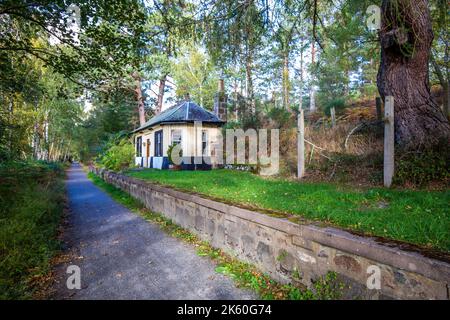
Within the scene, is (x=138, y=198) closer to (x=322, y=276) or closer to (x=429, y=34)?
(x=322, y=276)

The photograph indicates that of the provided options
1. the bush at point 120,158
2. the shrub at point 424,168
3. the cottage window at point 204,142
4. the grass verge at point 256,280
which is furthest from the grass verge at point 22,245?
the bush at point 120,158

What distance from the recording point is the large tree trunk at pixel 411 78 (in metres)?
5.15

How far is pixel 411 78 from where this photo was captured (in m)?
5.62

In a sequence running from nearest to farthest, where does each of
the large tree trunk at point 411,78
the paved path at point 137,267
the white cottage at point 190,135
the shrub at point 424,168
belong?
the paved path at point 137,267, the shrub at point 424,168, the large tree trunk at point 411,78, the white cottage at point 190,135

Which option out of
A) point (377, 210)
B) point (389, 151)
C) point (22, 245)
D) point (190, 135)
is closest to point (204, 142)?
point (190, 135)

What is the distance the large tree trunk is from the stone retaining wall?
4241 mm

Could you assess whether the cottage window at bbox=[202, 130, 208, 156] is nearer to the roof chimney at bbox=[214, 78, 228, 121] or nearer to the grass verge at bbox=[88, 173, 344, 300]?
the roof chimney at bbox=[214, 78, 228, 121]

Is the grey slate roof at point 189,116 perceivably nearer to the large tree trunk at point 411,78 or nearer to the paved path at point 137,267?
the paved path at point 137,267

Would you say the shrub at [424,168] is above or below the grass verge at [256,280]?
above

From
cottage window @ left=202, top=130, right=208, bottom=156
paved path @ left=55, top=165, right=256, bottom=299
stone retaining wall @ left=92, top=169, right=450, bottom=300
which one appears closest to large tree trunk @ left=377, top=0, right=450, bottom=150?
stone retaining wall @ left=92, top=169, right=450, bottom=300

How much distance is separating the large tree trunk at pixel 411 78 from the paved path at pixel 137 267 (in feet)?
16.6

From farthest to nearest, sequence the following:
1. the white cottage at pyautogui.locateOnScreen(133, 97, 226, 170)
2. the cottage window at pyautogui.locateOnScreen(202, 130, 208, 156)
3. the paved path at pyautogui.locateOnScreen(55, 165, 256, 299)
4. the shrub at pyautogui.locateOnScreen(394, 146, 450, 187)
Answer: the cottage window at pyautogui.locateOnScreen(202, 130, 208, 156) → the white cottage at pyautogui.locateOnScreen(133, 97, 226, 170) → the shrub at pyautogui.locateOnScreen(394, 146, 450, 187) → the paved path at pyautogui.locateOnScreen(55, 165, 256, 299)

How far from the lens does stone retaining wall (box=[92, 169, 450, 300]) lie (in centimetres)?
179
